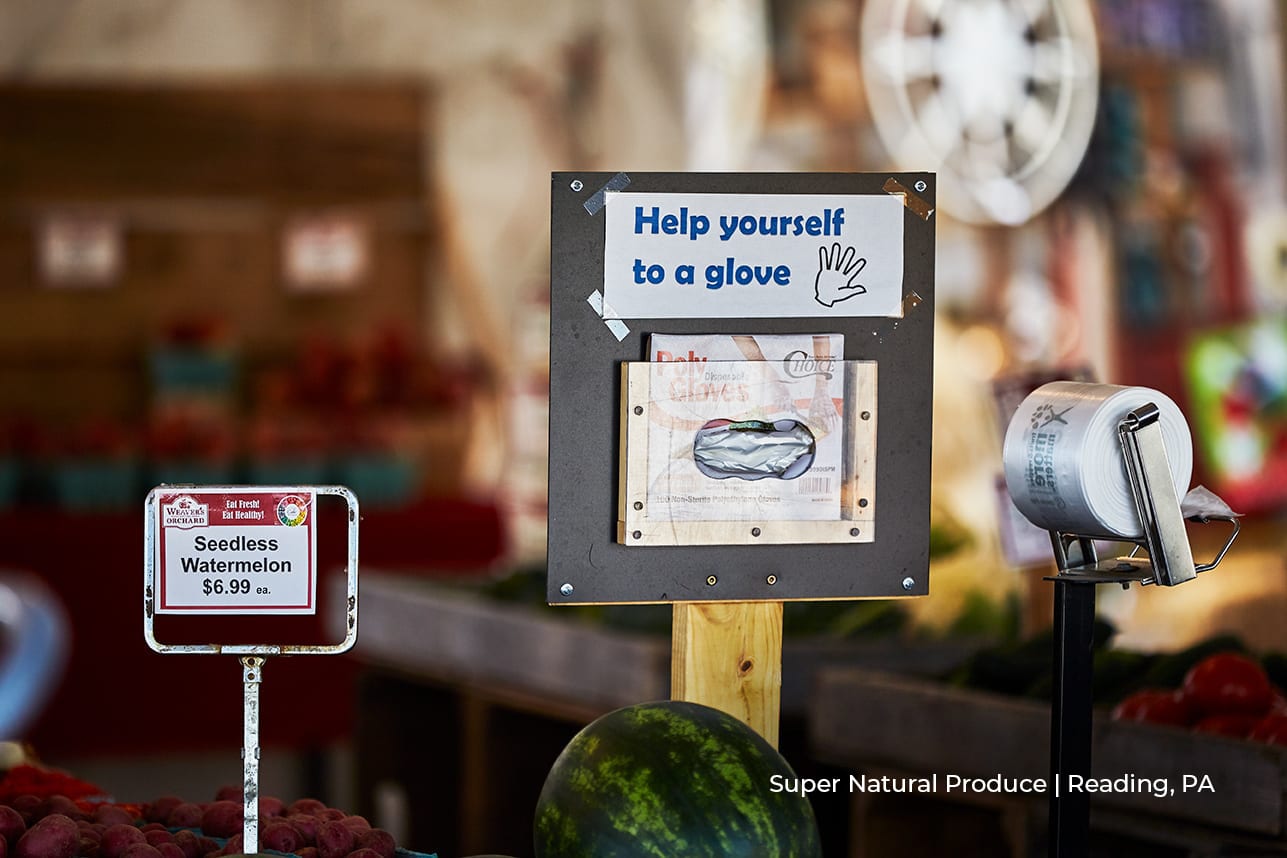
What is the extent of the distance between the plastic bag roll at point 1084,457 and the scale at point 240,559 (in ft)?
2.13

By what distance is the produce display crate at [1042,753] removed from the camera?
2.20m

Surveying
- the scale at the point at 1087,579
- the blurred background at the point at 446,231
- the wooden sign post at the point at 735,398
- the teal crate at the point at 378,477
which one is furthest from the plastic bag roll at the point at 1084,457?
the teal crate at the point at 378,477

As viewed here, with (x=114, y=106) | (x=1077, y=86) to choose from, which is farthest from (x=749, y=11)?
(x=114, y=106)

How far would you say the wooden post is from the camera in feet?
6.00

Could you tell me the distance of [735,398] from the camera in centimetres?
176

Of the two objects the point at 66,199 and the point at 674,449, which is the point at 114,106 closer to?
the point at 66,199

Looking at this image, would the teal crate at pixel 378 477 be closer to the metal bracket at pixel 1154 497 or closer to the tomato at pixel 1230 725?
the tomato at pixel 1230 725

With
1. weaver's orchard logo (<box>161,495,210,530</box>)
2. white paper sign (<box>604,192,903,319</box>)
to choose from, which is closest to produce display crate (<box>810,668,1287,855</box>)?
white paper sign (<box>604,192,903,319</box>)

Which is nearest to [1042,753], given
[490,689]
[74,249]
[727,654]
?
[727,654]

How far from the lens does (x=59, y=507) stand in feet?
17.8

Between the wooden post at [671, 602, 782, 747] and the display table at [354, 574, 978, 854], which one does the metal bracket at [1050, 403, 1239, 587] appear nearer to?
the wooden post at [671, 602, 782, 747]

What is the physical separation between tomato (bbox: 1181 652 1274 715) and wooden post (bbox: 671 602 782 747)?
2.71ft

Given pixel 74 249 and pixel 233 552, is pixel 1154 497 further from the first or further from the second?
pixel 74 249

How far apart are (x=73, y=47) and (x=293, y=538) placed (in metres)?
5.44
